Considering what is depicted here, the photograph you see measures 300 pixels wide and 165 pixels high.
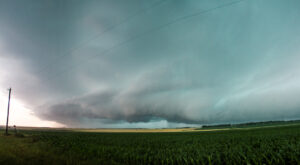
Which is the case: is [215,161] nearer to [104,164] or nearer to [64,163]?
[104,164]

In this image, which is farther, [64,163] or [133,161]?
[133,161]

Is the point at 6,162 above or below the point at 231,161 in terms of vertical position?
above

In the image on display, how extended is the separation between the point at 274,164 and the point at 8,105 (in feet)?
214

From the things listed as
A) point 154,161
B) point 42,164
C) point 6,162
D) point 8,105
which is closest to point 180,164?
point 154,161

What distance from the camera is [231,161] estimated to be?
34.3 ft

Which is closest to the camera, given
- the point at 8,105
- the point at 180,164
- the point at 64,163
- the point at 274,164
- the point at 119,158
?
the point at 274,164

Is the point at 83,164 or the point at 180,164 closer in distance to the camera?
the point at 83,164

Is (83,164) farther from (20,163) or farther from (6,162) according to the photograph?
(6,162)

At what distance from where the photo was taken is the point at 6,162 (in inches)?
382

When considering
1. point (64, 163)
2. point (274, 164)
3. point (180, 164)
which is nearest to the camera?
point (274, 164)

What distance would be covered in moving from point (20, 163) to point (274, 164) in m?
17.6

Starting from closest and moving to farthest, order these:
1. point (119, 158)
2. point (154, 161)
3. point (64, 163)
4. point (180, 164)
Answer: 1. point (64, 163)
2. point (180, 164)
3. point (154, 161)
4. point (119, 158)

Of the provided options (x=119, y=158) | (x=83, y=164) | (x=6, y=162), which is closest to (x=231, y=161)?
(x=119, y=158)

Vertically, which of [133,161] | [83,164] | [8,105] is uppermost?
[8,105]
